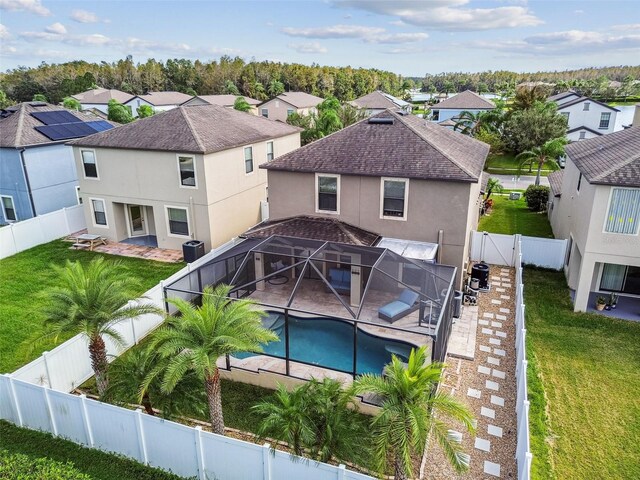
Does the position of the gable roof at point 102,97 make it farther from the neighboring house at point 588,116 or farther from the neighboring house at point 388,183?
the neighboring house at point 588,116

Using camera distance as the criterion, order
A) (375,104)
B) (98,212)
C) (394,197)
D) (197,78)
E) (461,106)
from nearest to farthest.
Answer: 1. (394,197)
2. (98,212)
3. (461,106)
4. (375,104)
5. (197,78)

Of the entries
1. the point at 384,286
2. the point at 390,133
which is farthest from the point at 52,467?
the point at 390,133

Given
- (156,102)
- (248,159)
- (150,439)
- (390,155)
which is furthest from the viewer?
(156,102)

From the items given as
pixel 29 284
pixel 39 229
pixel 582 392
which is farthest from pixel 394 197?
pixel 39 229

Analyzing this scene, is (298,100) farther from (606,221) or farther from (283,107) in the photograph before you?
(606,221)

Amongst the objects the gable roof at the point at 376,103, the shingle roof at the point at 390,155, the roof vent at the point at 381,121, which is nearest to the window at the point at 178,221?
the shingle roof at the point at 390,155

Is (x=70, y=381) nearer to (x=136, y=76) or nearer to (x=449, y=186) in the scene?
(x=449, y=186)

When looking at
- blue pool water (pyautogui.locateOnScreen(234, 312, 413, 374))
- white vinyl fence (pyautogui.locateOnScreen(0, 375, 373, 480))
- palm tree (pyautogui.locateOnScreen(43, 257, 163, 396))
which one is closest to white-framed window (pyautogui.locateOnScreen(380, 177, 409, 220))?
blue pool water (pyautogui.locateOnScreen(234, 312, 413, 374))
